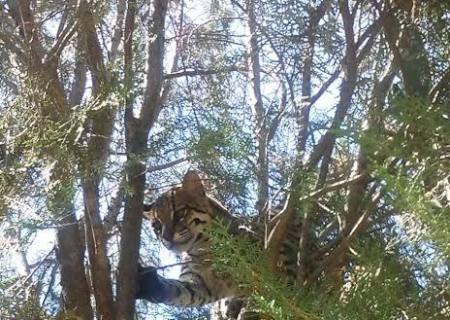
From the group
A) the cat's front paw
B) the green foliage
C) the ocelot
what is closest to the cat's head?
the ocelot

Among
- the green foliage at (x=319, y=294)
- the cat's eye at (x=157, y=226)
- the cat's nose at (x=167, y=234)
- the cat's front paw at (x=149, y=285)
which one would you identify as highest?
the cat's eye at (x=157, y=226)

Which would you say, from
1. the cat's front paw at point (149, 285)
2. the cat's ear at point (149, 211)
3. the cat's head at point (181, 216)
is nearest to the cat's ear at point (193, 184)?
the cat's head at point (181, 216)

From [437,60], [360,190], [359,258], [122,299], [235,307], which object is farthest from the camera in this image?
[235,307]

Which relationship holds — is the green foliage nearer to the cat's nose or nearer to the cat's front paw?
the cat's front paw

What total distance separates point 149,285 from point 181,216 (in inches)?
24.3

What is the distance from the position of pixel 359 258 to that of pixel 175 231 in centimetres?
137

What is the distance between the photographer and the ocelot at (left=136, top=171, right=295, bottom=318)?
262 cm

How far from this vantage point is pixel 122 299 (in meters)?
1.91

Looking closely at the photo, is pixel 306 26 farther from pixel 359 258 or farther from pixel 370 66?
pixel 359 258

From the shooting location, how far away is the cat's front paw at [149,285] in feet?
6.97

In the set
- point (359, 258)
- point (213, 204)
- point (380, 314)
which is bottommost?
point (380, 314)

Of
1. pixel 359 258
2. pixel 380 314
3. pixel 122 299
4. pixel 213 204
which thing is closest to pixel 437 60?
pixel 359 258

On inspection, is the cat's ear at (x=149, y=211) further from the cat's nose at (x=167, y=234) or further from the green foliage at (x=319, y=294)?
the green foliage at (x=319, y=294)

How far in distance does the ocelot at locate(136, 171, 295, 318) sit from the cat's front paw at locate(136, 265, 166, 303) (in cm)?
28
